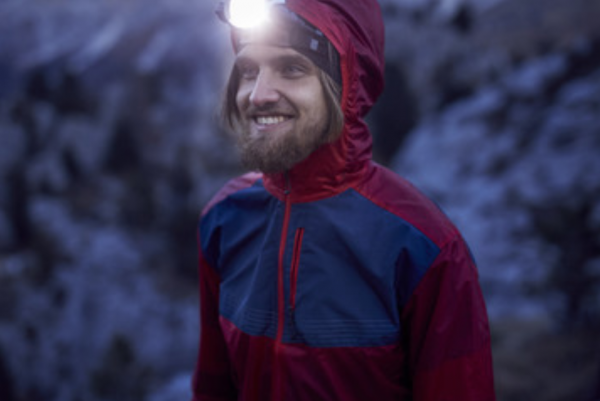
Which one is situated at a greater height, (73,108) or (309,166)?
(73,108)

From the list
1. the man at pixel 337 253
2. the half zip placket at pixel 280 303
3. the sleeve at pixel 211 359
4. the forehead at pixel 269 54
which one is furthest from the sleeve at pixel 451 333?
the sleeve at pixel 211 359

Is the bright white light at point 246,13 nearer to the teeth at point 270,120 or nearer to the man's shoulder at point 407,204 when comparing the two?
Answer: the teeth at point 270,120

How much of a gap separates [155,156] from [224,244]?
23729 mm

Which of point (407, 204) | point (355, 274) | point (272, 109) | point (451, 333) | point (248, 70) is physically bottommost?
point (451, 333)

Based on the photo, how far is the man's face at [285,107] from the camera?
155cm

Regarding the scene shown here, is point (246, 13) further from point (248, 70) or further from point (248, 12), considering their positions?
point (248, 70)

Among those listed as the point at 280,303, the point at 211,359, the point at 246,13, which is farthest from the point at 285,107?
the point at 211,359

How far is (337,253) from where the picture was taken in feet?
5.24

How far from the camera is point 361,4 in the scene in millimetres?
1641

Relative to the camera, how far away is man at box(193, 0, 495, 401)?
1479 millimetres

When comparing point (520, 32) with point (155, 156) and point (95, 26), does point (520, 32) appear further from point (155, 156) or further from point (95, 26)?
point (95, 26)

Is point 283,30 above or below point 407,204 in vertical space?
above

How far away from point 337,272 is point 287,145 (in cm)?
48

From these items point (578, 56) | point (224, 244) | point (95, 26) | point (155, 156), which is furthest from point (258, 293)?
point (95, 26)
